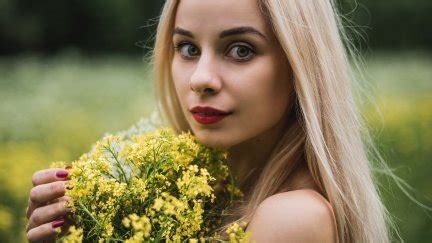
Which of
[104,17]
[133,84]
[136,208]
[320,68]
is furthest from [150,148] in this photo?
[104,17]

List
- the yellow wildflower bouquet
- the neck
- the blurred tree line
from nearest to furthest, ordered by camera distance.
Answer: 1. the yellow wildflower bouquet
2. the neck
3. the blurred tree line

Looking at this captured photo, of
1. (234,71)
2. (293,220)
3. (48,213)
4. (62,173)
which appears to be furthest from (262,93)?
(48,213)

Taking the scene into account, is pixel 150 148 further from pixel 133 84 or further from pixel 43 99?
pixel 133 84

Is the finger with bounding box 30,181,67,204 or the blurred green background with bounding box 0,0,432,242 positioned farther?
the blurred green background with bounding box 0,0,432,242

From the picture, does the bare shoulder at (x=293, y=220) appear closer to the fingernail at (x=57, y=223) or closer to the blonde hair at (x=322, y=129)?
the blonde hair at (x=322, y=129)

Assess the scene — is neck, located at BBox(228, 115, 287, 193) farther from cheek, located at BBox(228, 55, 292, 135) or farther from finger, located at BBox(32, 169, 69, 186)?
finger, located at BBox(32, 169, 69, 186)

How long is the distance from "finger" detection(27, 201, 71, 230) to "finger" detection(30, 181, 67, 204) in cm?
3

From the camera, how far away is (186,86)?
2383 mm

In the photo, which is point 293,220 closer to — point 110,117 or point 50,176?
point 50,176

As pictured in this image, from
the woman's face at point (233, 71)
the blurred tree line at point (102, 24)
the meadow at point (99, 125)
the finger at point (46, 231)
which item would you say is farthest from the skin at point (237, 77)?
the blurred tree line at point (102, 24)

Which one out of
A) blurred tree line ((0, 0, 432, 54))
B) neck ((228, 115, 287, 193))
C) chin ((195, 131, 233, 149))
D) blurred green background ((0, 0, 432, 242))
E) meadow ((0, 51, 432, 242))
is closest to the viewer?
chin ((195, 131, 233, 149))

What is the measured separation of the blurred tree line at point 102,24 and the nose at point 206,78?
683 inches

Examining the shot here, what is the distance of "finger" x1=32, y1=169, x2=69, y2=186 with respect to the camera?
227 cm

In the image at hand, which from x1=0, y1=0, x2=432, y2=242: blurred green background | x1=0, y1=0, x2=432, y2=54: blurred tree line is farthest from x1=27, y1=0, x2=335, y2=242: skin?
x1=0, y1=0, x2=432, y2=54: blurred tree line
